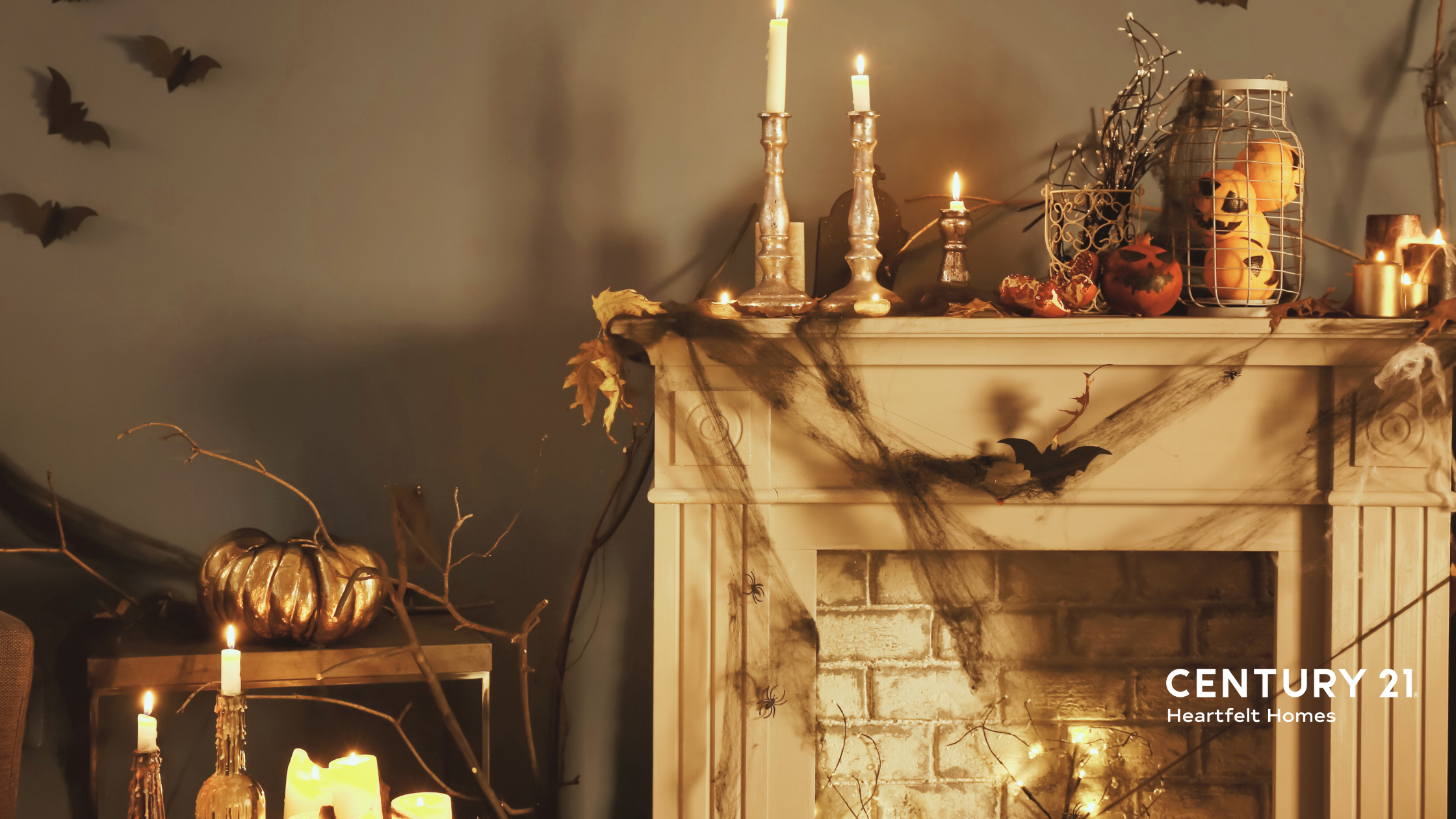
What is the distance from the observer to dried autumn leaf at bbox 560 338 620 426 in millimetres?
1329

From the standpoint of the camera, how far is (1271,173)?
130 centimetres

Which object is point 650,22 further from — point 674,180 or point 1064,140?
point 1064,140

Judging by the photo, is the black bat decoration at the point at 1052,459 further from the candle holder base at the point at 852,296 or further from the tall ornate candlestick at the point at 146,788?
the tall ornate candlestick at the point at 146,788

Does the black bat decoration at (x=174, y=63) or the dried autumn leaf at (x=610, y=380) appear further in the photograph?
the black bat decoration at (x=174, y=63)

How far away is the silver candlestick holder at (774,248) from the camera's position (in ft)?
4.31

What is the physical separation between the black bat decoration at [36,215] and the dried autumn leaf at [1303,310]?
1.90 meters

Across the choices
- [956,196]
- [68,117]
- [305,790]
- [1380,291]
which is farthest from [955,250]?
[68,117]

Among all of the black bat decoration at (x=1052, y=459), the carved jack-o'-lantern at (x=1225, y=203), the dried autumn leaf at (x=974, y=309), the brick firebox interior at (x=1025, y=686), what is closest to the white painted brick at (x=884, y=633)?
the brick firebox interior at (x=1025, y=686)

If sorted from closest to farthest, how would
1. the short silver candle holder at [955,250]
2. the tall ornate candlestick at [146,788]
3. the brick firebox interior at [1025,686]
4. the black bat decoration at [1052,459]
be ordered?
1. the tall ornate candlestick at [146,788]
2. the black bat decoration at [1052,459]
3. the short silver candle holder at [955,250]
4. the brick firebox interior at [1025,686]

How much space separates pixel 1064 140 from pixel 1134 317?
0.46 metres

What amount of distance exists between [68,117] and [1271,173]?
1935 mm

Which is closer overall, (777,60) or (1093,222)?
(777,60)

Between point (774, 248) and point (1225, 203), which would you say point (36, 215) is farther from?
point (1225, 203)

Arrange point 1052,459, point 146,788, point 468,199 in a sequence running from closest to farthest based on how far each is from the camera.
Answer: point 146,788 < point 1052,459 < point 468,199
